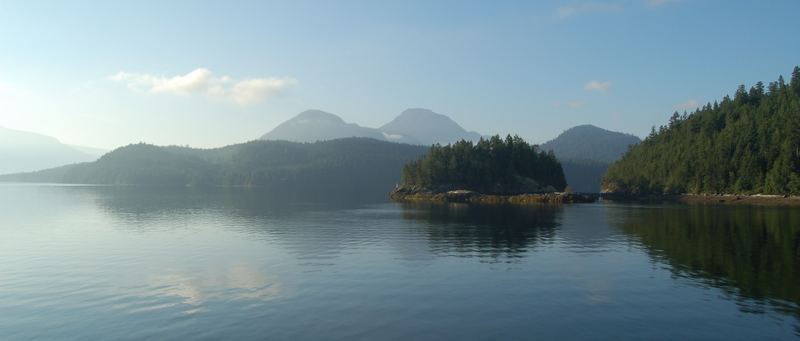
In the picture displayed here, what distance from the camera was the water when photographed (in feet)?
102

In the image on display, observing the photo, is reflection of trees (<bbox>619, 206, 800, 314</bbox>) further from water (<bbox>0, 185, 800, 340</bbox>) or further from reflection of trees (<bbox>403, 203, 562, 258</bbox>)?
reflection of trees (<bbox>403, 203, 562, 258</bbox>)

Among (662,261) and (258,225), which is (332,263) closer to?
(662,261)

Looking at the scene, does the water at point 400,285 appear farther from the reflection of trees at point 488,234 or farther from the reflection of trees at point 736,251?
the reflection of trees at point 488,234

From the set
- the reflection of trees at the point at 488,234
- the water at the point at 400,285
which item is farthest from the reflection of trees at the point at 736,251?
the reflection of trees at the point at 488,234

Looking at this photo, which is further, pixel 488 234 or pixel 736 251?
pixel 488 234

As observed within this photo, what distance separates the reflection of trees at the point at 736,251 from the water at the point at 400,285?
0.81 feet

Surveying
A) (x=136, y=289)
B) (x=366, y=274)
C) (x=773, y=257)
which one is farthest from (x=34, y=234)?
(x=773, y=257)

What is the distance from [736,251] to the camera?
6119cm

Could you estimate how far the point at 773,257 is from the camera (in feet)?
184

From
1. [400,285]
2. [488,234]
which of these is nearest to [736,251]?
[488,234]

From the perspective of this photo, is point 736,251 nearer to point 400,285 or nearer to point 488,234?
point 488,234

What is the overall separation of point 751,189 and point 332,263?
18869cm

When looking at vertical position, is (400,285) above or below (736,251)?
below

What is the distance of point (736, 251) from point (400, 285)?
4343cm
